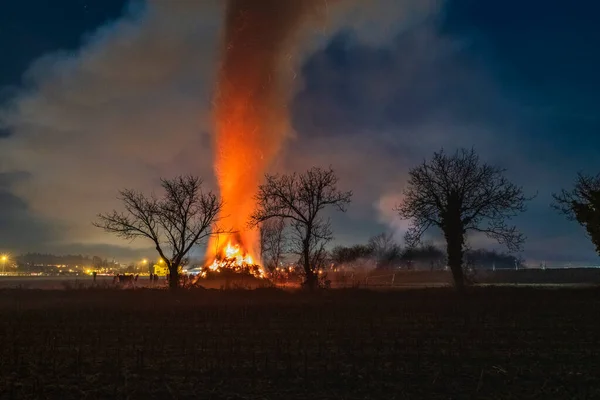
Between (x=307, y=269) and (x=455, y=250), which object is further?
(x=455, y=250)

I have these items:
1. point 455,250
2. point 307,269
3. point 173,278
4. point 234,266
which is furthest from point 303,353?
point 234,266

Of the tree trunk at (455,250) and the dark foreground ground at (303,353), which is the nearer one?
the dark foreground ground at (303,353)

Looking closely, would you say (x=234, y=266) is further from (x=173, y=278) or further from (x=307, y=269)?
(x=307, y=269)

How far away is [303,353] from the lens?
14.2 metres

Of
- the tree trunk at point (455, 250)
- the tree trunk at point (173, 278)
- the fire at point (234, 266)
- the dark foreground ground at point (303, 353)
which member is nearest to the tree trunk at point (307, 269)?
the tree trunk at point (173, 278)

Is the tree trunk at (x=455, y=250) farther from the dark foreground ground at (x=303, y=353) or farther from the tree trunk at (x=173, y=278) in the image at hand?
the tree trunk at (x=173, y=278)

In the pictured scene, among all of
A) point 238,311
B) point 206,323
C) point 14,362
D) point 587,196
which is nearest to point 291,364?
point 14,362

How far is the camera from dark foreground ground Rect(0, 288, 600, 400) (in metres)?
10.4

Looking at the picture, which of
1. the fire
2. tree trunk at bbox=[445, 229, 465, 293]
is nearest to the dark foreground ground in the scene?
tree trunk at bbox=[445, 229, 465, 293]

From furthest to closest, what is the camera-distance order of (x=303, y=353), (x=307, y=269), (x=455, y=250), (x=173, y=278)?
(x=173, y=278) → (x=455, y=250) → (x=307, y=269) → (x=303, y=353)

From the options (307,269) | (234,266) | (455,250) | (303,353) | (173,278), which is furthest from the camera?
(234,266)

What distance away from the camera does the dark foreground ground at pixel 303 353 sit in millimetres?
10406

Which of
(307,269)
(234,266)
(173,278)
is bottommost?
(173,278)

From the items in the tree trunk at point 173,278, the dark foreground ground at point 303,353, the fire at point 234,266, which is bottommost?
the dark foreground ground at point 303,353
